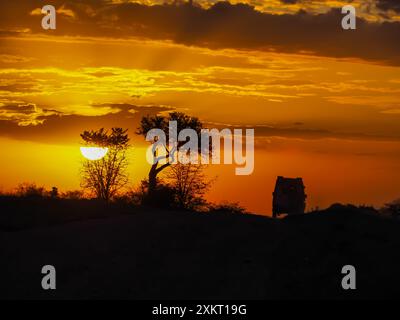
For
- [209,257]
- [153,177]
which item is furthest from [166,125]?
[209,257]

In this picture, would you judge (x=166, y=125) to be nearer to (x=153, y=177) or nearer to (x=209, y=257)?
(x=153, y=177)


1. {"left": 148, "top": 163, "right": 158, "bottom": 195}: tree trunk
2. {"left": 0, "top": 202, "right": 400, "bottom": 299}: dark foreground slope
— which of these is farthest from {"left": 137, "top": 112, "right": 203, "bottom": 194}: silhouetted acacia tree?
{"left": 0, "top": 202, "right": 400, "bottom": 299}: dark foreground slope

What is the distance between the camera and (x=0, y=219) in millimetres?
38688

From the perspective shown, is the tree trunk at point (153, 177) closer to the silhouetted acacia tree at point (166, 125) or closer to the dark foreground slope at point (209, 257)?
the silhouetted acacia tree at point (166, 125)

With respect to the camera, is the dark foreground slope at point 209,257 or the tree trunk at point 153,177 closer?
the dark foreground slope at point 209,257

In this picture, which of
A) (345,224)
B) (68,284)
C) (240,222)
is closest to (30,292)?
(68,284)

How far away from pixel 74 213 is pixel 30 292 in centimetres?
1386

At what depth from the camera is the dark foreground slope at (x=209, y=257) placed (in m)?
26.0

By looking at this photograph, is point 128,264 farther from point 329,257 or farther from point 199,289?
point 329,257

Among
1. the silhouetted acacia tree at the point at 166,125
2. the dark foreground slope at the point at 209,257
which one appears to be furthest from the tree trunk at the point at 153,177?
the dark foreground slope at the point at 209,257

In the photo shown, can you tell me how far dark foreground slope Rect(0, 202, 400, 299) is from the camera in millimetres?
26047

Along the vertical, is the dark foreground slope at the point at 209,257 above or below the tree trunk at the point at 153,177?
below

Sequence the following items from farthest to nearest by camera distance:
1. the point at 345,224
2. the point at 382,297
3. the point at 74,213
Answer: the point at 74,213, the point at 345,224, the point at 382,297

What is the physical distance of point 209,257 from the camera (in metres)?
28.0
